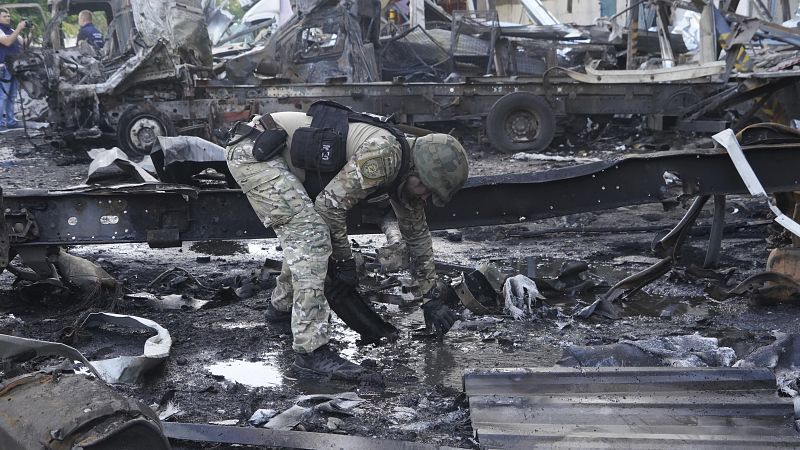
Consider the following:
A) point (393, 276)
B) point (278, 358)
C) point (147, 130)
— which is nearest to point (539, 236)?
point (393, 276)

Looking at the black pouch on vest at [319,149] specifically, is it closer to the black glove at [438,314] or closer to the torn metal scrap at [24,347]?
the black glove at [438,314]

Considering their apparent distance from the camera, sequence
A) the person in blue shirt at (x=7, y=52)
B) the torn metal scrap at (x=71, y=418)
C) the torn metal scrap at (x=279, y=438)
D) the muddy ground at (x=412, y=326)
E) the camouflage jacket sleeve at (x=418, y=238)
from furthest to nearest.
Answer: the person in blue shirt at (x=7, y=52)
the camouflage jacket sleeve at (x=418, y=238)
the muddy ground at (x=412, y=326)
the torn metal scrap at (x=279, y=438)
the torn metal scrap at (x=71, y=418)

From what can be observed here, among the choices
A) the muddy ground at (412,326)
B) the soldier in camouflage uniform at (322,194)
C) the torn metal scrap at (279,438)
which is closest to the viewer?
the torn metal scrap at (279,438)

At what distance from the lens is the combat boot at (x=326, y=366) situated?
3.90m

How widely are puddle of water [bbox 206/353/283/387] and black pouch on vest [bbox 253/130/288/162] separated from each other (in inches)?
41.1

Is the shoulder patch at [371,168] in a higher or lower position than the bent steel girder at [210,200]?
higher

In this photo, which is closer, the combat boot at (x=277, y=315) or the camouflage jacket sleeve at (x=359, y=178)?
the camouflage jacket sleeve at (x=359, y=178)

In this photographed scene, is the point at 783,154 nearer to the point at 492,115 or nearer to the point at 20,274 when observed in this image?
the point at 20,274

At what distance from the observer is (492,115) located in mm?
11391

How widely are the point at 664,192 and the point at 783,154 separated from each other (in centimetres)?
71

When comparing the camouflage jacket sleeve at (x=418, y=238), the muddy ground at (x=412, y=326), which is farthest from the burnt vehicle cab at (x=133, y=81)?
the camouflage jacket sleeve at (x=418, y=238)

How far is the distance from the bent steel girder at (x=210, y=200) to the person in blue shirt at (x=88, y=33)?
1317cm

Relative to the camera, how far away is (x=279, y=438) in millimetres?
3086

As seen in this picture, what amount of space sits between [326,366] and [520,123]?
819cm
